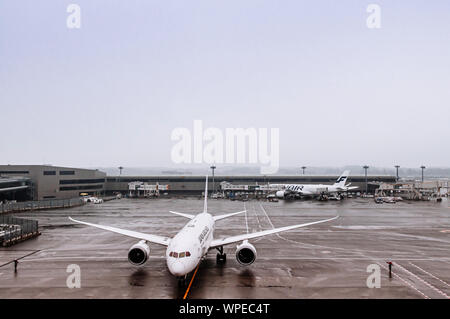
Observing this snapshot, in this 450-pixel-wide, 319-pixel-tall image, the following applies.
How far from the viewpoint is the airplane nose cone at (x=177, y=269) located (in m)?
17.6

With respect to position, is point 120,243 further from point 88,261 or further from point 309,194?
point 309,194

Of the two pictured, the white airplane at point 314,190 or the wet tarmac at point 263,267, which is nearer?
the wet tarmac at point 263,267

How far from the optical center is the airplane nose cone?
17.6m

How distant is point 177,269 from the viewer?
17625 mm

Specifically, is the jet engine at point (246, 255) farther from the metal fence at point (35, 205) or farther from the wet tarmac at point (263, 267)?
the metal fence at point (35, 205)

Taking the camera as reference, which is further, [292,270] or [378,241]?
[378,241]

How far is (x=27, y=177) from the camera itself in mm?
86688

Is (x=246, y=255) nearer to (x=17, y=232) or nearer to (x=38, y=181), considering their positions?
(x=17, y=232)

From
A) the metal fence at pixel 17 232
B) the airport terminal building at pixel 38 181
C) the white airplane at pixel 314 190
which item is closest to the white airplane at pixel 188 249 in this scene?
the metal fence at pixel 17 232
